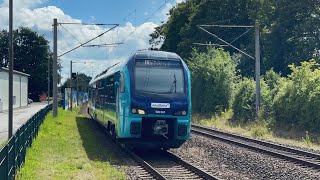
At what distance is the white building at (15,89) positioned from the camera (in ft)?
181

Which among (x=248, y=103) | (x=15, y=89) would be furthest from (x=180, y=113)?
(x=15, y=89)

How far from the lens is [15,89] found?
6519 centimetres

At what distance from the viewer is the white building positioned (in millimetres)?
55250

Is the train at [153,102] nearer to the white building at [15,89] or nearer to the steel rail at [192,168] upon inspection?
the steel rail at [192,168]

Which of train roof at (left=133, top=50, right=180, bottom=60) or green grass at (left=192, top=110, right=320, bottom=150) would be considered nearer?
train roof at (left=133, top=50, right=180, bottom=60)

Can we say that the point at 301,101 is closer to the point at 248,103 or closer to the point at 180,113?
the point at 248,103

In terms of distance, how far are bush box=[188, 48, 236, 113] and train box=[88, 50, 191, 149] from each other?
73.3 feet

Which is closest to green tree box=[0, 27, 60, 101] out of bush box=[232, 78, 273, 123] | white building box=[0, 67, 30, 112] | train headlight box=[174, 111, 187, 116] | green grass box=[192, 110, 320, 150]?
white building box=[0, 67, 30, 112]

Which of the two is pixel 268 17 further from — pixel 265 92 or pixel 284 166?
pixel 284 166

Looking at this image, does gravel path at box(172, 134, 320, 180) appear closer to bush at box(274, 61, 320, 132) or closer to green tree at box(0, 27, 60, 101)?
bush at box(274, 61, 320, 132)

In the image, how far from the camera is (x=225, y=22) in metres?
57.0

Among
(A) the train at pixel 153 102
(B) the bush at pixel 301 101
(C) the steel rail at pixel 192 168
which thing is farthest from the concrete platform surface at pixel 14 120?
(B) the bush at pixel 301 101

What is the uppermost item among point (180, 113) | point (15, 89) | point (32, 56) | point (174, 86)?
point (32, 56)

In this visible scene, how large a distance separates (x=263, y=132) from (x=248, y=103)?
274 inches
